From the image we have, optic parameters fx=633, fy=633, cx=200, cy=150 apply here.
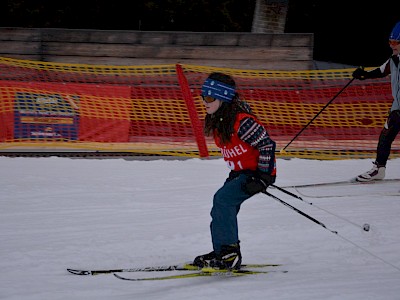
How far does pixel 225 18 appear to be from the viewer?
73.5 feet

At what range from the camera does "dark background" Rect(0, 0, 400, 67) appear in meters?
21.1

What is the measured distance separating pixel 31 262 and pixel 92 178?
338 cm

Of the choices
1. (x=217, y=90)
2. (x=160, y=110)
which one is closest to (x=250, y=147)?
(x=217, y=90)

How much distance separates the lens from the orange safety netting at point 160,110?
10309 mm

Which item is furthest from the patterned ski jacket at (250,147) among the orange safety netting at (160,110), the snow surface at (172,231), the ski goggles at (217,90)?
the orange safety netting at (160,110)

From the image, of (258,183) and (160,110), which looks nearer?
(258,183)

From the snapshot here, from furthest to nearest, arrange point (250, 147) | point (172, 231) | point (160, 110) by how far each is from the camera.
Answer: point (160, 110)
point (172, 231)
point (250, 147)

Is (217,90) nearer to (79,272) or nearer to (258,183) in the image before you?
(258,183)

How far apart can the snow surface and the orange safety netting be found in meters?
0.95

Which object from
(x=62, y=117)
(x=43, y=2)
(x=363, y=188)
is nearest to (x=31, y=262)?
(x=363, y=188)

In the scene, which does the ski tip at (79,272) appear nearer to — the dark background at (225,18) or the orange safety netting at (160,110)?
the orange safety netting at (160,110)

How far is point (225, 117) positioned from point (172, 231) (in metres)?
1.82

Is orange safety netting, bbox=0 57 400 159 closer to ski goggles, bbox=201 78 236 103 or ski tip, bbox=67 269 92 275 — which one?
ski goggles, bbox=201 78 236 103

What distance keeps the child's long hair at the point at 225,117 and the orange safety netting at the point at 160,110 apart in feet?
16.4
